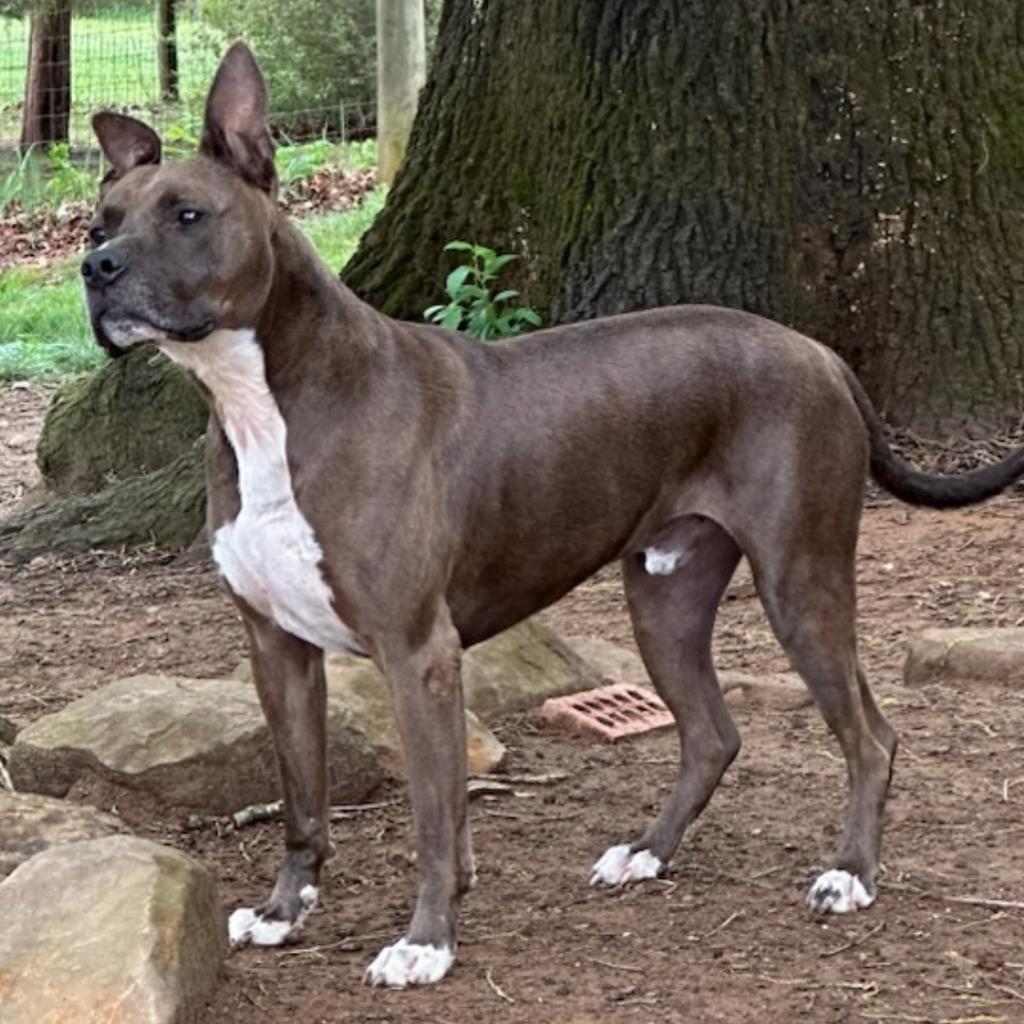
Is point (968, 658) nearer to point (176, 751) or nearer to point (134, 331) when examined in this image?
point (176, 751)

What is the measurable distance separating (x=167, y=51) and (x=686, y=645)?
16.8 metres

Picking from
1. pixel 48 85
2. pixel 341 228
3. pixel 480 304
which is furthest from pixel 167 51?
pixel 480 304

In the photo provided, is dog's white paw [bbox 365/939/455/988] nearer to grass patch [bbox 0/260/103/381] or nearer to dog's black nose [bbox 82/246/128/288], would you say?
dog's black nose [bbox 82/246/128/288]

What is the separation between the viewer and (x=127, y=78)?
2169 cm

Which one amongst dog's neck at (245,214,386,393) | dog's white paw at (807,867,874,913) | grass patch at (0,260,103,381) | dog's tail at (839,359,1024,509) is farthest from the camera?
grass patch at (0,260,103,381)

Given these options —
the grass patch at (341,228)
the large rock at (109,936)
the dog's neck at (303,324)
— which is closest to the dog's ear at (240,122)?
the dog's neck at (303,324)

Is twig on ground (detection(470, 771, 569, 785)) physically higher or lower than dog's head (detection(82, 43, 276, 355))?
lower

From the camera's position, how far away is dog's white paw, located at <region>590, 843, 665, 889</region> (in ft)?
17.7

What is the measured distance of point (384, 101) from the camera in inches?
649

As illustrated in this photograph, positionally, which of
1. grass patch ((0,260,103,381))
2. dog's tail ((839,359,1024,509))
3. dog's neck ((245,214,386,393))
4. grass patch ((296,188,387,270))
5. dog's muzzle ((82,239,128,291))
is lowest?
grass patch ((0,260,103,381))

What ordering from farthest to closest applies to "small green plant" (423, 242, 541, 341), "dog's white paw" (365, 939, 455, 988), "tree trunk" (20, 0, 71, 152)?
"tree trunk" (20, 0, 71, 152), "small green plant" (423, 242, 541, 341), "dog's white paw" (365, 939, 455, 988)

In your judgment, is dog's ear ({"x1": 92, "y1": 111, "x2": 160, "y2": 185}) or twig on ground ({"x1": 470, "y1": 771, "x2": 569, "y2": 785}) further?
twig on ground ({"x1": 470, "y1": 771, "x2": 569, "y2": 785})

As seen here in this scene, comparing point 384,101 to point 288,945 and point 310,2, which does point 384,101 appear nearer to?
point 310,2

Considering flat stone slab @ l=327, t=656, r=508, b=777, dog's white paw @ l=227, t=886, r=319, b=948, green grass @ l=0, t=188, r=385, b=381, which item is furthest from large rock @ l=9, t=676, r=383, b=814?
green grass @ l=0, t=188, r=385, b=381
